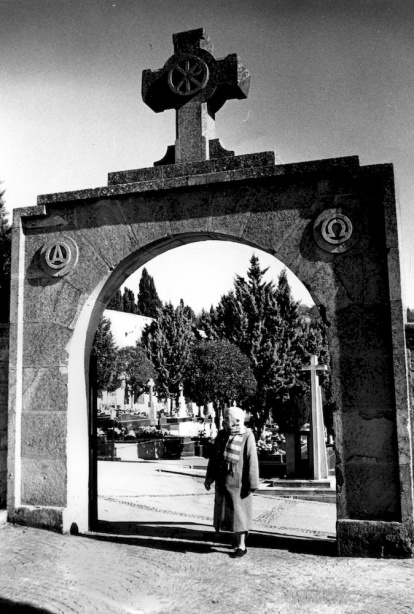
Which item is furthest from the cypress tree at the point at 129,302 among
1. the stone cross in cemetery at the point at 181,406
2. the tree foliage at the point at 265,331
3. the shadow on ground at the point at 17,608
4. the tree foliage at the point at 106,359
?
the shadow on ground at the point at 17,608

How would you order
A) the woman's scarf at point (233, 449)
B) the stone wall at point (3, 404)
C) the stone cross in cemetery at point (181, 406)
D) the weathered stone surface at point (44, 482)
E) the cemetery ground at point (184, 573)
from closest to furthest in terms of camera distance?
1. the cemetery ground at point (184, 573)
2. the woman's scarf at point (233, 449)
3. the weathered stone surface at point (44, 482)
4. the stone wall at point (3, 404)
5. the stone cross in cemetery at point (181, 406)

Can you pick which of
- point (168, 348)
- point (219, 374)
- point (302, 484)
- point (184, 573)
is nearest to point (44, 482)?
point (184, 573)

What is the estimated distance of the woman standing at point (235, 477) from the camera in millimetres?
6367

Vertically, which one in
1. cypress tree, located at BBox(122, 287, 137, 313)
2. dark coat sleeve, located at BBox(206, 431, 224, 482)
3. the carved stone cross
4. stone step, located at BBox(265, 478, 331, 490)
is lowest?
stone step, located at BBox(265, 478, 331, 490)

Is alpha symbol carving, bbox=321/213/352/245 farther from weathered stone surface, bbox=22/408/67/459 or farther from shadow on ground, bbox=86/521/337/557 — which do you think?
weathered stone surface, bbox=22/408/67/459

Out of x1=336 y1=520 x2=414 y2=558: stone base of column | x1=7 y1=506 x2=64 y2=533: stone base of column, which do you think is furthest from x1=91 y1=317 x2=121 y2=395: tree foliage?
x1=336 y1=520 x2=414 y2=558: stone base of column

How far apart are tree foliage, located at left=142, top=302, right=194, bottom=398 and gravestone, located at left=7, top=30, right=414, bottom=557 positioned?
3488 cm

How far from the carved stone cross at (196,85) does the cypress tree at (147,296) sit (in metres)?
60.1

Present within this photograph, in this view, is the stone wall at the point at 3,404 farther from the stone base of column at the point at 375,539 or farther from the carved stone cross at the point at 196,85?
the stone base of column at the point at 375,539

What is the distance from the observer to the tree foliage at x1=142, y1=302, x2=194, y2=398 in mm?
43156

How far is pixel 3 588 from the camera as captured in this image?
5.36 metres

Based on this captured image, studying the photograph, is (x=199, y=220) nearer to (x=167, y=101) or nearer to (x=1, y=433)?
(x=167, y=101)

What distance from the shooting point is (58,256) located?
775cm

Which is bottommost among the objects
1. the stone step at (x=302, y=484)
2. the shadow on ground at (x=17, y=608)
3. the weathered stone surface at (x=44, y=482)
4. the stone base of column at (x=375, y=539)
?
the stone step at (x=302, y=484)
